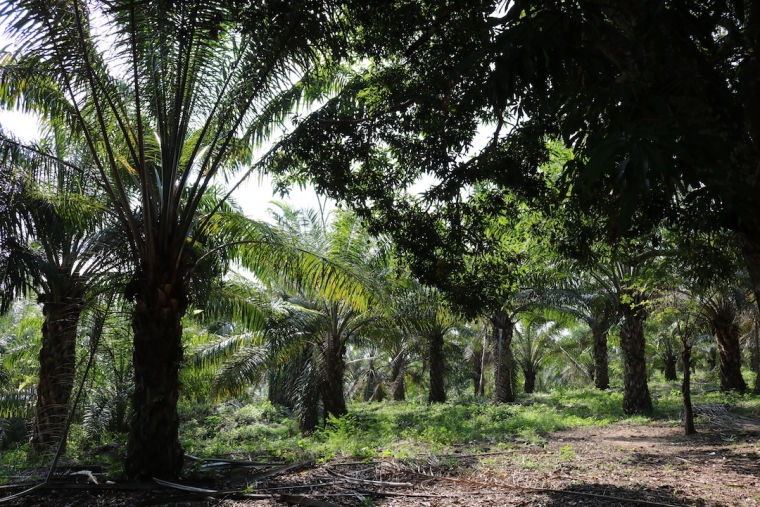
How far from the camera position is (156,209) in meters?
7.30

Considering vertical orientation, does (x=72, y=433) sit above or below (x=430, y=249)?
below

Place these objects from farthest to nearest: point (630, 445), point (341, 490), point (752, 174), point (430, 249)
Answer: point (630, 445)
point (430, 249)
point (341, 490)
point (752, 174)

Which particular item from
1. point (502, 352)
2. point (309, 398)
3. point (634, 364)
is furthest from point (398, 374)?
point (634, 364)

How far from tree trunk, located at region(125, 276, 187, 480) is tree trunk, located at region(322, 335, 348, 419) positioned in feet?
25.6

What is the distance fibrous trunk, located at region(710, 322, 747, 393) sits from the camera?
61.5 ft

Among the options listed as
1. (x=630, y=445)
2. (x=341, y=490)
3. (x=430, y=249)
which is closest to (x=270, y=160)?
(x=430, y=249)

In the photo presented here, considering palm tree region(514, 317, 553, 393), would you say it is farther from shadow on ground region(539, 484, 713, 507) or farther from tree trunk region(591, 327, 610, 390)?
shadow on ground region(539, 484, 713, 507)

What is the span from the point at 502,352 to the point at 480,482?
14274 mm

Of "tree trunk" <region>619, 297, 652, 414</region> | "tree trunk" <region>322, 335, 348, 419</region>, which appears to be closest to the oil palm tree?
"tree trunk" <region>322, 335, 348, 419</region>

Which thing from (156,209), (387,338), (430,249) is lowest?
(387,338)

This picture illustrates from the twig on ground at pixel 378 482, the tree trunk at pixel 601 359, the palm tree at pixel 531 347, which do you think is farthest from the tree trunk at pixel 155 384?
the palm tree at pixel 531 347

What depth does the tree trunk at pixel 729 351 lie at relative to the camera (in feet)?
61.5

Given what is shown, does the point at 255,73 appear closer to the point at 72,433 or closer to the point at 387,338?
the point at 72,433

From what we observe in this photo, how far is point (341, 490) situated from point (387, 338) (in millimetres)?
10437
